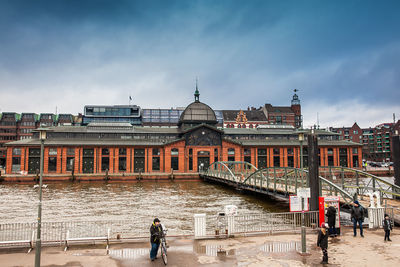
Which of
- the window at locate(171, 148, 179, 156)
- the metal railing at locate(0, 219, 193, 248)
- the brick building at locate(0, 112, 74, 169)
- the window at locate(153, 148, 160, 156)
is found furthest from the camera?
the brick building at locate(0, 112, 74, 169)

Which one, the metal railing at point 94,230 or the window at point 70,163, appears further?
the window at point 70,163

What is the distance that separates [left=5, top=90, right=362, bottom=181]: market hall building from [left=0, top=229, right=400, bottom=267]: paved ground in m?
48.4

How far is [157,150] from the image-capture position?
71812 millimetres

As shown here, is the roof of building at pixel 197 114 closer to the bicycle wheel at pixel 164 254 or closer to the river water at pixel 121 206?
the river water at pixel 121 206

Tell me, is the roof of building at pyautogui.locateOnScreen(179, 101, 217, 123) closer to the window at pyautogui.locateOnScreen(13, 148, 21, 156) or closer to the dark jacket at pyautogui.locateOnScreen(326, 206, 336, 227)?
the window at pyautogui.locateOnScreen(13, 148, 21, 156)

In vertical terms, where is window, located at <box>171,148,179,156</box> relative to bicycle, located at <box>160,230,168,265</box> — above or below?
above

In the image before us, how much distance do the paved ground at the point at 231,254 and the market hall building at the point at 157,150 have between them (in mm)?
48350

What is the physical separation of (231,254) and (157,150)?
60217 millimetres

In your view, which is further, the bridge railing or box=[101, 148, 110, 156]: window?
box=[101, 148, 110, 156]: window

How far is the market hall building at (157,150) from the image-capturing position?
6656 cm

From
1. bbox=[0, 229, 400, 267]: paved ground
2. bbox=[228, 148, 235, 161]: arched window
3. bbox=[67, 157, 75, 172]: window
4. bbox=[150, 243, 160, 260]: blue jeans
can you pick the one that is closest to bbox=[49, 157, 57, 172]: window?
bbox=[67, 157, 75, 172]: window

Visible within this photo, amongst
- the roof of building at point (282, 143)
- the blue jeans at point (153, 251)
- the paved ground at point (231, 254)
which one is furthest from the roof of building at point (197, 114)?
the blue jeans at point (153, 251)

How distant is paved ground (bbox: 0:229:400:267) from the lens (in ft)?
38.2

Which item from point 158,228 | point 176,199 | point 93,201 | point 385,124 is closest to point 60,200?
point 93,201
